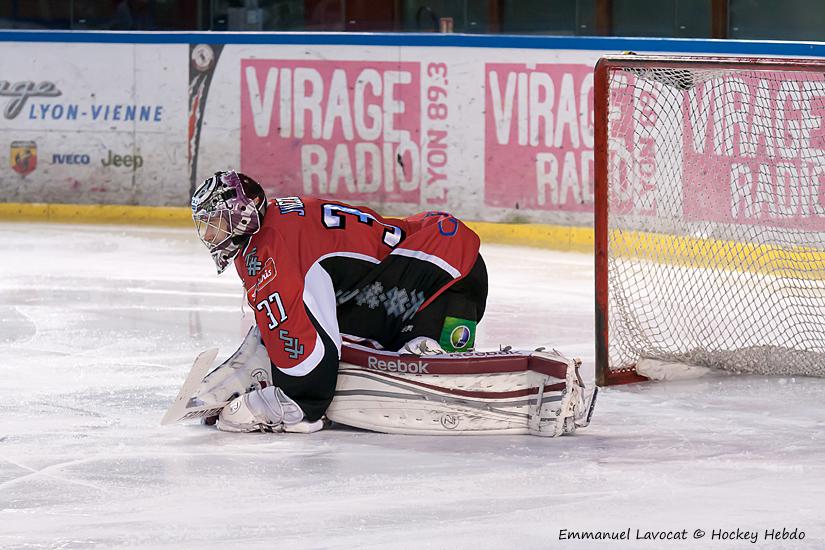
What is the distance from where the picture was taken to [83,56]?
8.63 m

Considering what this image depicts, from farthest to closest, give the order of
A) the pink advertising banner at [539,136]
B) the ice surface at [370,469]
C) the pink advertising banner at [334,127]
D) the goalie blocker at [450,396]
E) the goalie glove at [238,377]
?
1. the pink advertising banner at [334,127]
2. the pink advertising banner at [539,136]
3. the goalie glove at [238,377]
4. the goalie blocker at [450,396]
5. the ice surface at [370,469]

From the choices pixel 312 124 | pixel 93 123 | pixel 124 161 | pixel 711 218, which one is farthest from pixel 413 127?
pixel 711 218

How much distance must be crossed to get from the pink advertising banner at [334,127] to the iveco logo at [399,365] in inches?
168

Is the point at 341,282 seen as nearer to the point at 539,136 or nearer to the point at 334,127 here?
the point at 539,136

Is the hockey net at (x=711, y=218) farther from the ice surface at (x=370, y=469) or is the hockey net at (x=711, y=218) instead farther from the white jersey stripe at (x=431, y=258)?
the white jersey stripe at (x=431, y=258)

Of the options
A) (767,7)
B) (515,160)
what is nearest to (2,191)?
(515,160)

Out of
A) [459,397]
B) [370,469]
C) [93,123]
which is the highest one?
[93,123]

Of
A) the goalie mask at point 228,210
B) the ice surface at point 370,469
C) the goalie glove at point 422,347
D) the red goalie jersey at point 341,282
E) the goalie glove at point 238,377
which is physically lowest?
the ice surface at point 370,469

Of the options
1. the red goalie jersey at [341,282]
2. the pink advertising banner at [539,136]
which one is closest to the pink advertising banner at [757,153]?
the pink advertising banner at [539,136]

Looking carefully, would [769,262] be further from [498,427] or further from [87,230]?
[87,230]

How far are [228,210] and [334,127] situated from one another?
15.0 ft

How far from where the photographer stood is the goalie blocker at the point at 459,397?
374cm

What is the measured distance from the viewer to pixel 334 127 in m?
8.20

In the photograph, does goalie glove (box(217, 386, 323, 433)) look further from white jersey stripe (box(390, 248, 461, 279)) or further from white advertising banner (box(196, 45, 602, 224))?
white advertising banner (box(196, 45, 602, 224))
